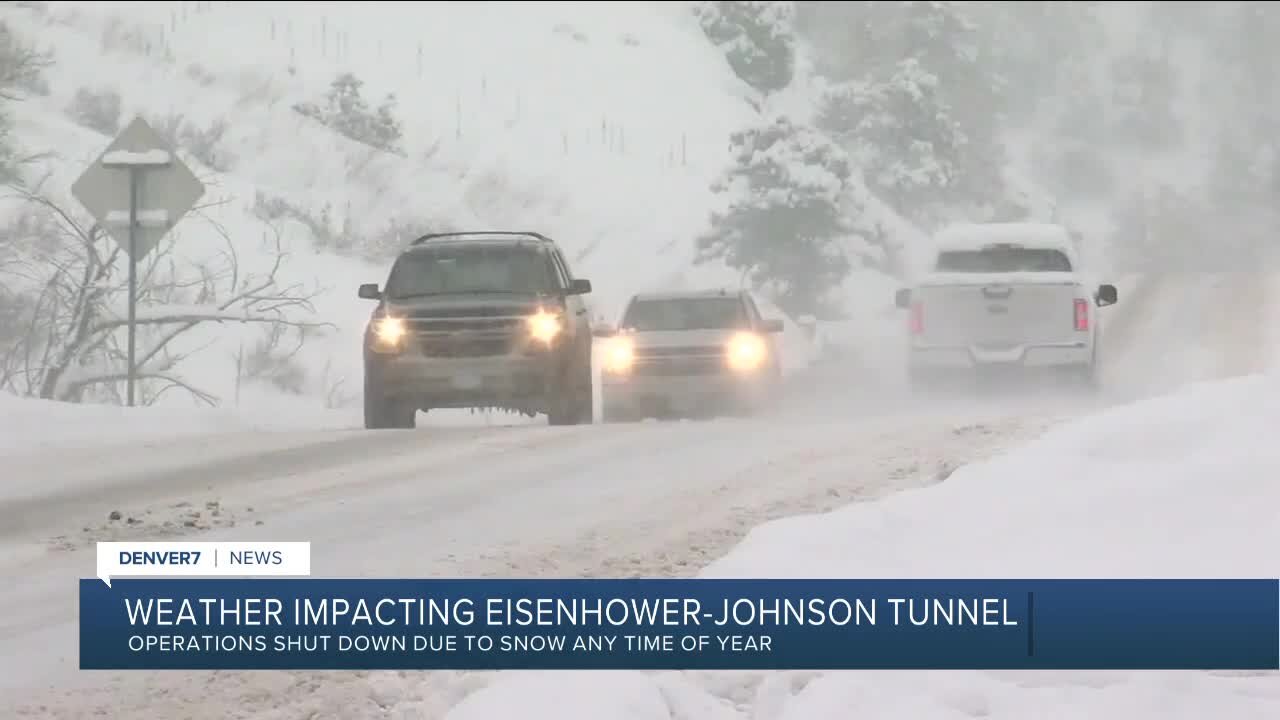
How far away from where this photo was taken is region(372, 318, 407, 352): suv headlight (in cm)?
1678

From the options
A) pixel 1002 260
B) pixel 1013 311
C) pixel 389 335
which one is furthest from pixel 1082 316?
pixel 389 335

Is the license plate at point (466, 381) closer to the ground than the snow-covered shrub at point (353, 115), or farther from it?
closer to the ground

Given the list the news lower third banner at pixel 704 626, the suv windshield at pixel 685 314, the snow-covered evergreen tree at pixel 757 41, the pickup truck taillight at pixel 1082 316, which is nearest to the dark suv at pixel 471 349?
the suv windshield at pixel 685 314

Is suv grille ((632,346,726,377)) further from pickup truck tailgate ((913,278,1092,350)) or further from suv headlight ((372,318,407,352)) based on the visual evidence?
suv headlight ((372,318,407,352))

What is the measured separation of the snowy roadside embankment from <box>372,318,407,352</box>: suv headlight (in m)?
6.85

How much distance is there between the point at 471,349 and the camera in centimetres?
1670

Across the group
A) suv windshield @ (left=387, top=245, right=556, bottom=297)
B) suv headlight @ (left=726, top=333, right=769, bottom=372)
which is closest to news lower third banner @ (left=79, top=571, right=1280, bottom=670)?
suv windshield @ (left=387, top=245, right=556, bottom=297)

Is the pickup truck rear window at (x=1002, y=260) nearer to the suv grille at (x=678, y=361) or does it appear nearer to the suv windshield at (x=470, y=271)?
the suv grille at (x=678, y=361)

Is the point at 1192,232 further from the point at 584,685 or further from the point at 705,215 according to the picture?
the point at 584,685

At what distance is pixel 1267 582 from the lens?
24.4ft

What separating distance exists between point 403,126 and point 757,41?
66.4 feet

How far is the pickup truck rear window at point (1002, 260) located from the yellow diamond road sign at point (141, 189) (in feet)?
27.1

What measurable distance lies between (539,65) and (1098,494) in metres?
55.9

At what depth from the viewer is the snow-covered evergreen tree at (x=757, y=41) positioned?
222ft
